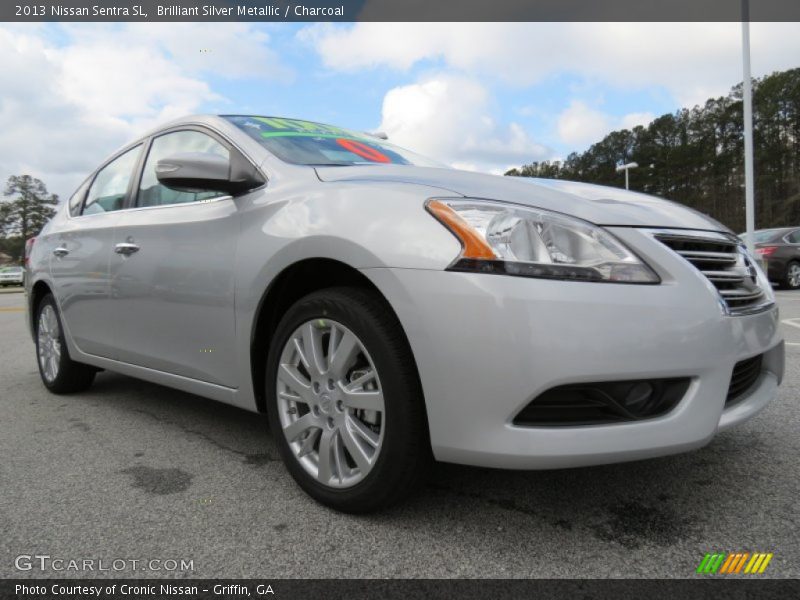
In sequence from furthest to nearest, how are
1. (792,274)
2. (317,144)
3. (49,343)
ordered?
(792,274)
(49,343)
(317,144)

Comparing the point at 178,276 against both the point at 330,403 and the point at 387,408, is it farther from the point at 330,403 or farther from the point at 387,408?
the point at 387,408

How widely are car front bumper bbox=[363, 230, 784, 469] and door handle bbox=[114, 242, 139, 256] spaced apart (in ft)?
5.68

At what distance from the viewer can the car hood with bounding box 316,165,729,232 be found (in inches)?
71.7

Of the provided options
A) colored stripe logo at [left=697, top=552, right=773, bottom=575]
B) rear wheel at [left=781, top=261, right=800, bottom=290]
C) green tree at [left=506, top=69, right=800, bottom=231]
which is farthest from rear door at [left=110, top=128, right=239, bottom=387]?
green tree at [left=506, top=69, right=800, bottom=231]

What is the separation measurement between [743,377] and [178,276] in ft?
7.10

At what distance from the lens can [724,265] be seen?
6.48 feet

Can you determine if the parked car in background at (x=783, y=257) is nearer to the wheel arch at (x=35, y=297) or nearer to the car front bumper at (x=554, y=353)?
the car front bumper at (x=554, y=353)

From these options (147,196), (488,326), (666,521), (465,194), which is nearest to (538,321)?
(488,326)

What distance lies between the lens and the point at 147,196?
3.13 meters

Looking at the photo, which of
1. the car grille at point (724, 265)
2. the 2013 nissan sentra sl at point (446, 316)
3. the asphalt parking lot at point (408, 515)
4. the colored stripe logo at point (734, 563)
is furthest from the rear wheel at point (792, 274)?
the colored stripe logo at point (734, 563)

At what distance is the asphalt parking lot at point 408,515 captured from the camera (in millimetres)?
1661

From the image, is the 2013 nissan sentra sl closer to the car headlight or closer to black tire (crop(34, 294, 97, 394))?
the car headlight

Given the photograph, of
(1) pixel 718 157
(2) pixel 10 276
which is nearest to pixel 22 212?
(2) pixel 10 276

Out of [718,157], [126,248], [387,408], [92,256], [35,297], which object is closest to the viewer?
[387,408]
